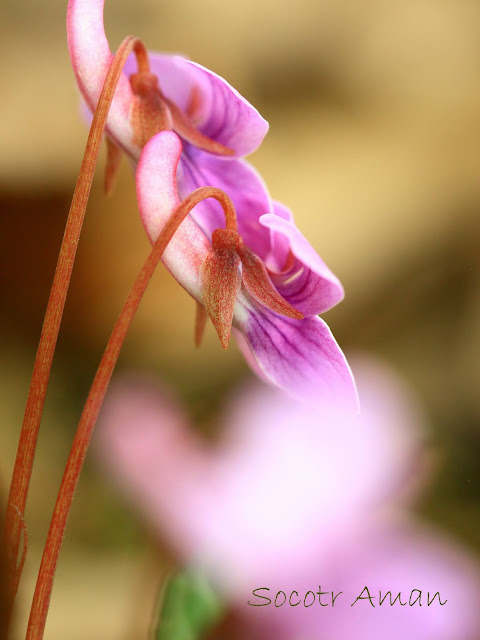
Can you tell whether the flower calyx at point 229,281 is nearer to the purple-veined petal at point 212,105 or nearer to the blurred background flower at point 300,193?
the purple-veined petal at point 212,105

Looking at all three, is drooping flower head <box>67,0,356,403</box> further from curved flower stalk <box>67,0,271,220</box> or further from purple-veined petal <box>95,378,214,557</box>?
purple-veined petal <box>95,378,214,557</box>

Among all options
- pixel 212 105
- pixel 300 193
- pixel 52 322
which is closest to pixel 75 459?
pixel 52 322

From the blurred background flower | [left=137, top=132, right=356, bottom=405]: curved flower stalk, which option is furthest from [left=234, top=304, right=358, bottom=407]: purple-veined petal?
the blurred background flower

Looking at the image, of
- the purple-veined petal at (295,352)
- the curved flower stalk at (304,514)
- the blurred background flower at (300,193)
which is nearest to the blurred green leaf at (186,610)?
the curved flower stalk at (304,514)

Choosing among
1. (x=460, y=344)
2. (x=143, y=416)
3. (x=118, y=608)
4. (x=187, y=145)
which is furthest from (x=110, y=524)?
(x=187, y=145)

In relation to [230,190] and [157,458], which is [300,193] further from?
[230,190]

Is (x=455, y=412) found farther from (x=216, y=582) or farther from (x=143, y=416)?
(x=216, y=582)

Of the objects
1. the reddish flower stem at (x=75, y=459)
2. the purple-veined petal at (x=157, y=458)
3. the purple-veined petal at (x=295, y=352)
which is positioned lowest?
the reddish flower stem at (x=75, y=459)

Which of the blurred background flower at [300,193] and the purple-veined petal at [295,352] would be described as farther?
the blurred background flower at [300,193]
